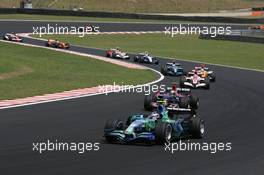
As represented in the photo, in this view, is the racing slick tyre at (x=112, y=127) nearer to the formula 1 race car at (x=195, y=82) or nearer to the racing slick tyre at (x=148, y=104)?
the racing slick tyre at (x=148, y=104)

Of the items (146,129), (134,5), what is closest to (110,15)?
(134,5)

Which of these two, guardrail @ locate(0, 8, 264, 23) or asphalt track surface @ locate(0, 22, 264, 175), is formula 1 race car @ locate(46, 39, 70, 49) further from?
guardrail @ locate(0, 8, 264, 23)

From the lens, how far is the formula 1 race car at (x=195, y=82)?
99.6 feet

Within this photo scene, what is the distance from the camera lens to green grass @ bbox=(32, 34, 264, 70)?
162ft

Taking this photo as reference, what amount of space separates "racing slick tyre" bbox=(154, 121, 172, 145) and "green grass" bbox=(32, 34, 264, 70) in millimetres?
28650

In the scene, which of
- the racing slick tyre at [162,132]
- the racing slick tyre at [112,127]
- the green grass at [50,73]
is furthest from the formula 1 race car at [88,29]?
the racing slick tyre at [162,132]

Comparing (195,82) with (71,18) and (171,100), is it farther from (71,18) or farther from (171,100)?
(71,18)

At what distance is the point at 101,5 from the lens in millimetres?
106188

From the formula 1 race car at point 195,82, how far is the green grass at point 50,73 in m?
2.18

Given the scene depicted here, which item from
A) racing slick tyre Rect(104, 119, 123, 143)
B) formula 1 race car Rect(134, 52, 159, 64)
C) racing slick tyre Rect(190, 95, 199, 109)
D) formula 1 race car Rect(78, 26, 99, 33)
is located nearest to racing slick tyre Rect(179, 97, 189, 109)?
racing slick tyre Rect(190, 95, 199, 109)

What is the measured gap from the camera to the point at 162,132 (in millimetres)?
15375

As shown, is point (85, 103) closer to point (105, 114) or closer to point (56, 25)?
point (105, 114)

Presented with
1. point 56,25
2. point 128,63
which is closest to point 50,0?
point 56,25

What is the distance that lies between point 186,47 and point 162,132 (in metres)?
44.5
